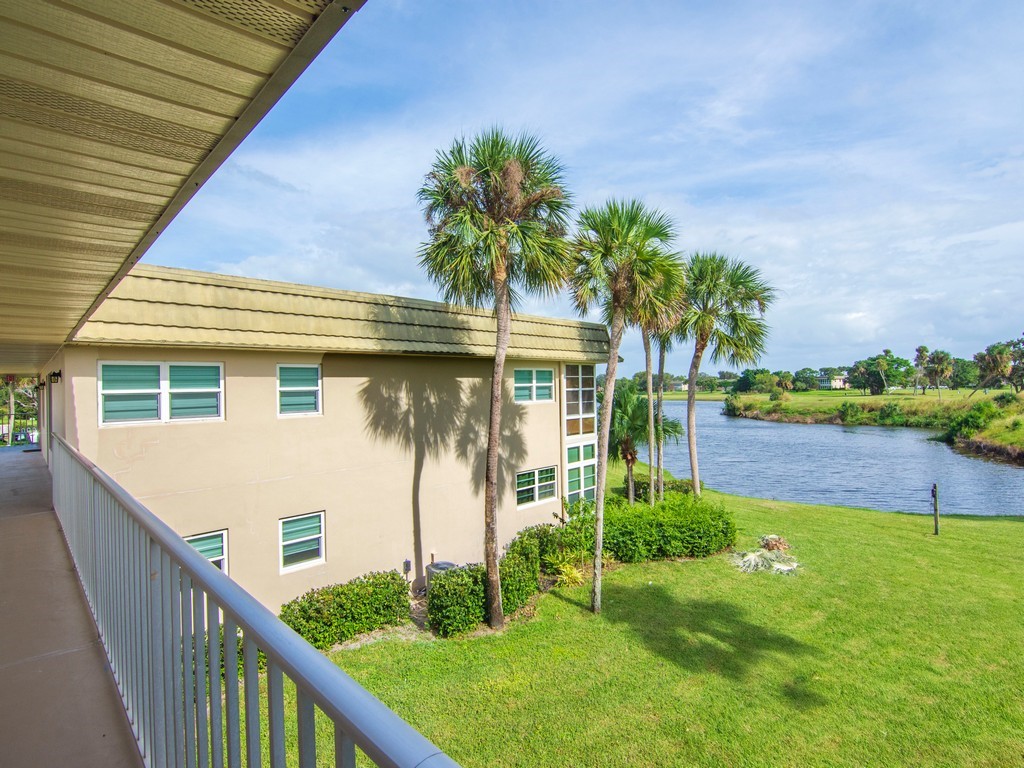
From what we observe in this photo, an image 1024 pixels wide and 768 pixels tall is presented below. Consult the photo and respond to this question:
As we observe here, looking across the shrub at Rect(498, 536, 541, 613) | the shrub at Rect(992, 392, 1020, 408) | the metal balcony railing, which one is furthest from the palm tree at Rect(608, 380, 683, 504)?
the shrub at Rect(992, 392, 1020, 408)

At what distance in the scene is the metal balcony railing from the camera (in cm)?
75

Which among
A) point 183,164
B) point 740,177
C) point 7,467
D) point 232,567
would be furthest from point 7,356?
point 740,177

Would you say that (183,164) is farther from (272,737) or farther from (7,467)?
(7,467)

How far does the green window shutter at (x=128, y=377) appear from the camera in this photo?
8.11 meters

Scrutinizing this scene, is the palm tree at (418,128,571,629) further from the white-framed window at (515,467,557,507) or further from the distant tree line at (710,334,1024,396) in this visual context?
the distant tree line at (710,334,1024,396)

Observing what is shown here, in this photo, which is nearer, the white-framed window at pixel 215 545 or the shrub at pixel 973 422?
the white-framed window at pixel 215 545

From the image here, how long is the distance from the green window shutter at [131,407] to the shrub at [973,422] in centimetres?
5304

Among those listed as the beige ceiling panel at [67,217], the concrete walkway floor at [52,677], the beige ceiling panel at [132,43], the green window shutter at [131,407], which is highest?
the beige ceiling panel at [132,43]

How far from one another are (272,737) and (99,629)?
307cm

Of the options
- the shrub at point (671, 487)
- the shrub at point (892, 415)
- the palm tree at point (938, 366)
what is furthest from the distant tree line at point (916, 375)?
the shrub at point (671, 487)

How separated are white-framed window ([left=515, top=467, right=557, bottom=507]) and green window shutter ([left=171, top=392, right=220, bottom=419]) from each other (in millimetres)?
7742

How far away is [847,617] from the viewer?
10578 mm

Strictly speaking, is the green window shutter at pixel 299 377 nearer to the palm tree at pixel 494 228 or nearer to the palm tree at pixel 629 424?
the palm tree at pixel 494 228

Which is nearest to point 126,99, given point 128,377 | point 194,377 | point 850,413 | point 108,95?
point 108,95
